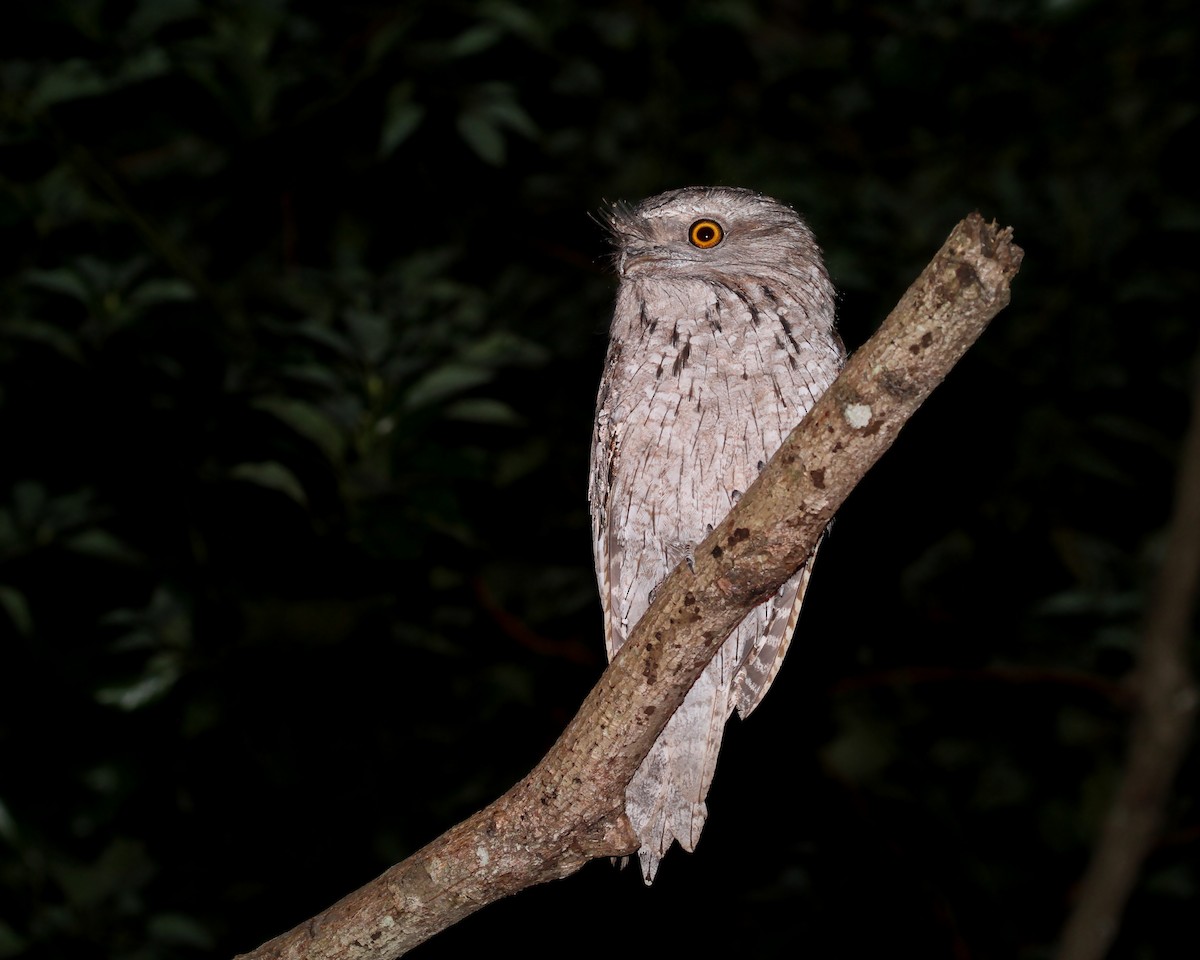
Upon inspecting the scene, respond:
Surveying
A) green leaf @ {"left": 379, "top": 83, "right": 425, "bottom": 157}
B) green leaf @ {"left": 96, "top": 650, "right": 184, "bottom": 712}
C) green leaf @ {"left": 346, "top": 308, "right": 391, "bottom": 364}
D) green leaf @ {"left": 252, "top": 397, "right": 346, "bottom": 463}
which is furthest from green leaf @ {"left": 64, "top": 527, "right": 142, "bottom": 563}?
green leaf @ {"left": 379, "top": 83, "right": 425, "bottom": 157}

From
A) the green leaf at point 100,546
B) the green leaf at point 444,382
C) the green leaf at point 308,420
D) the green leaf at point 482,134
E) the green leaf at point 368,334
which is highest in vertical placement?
the green leaf at point 482,134

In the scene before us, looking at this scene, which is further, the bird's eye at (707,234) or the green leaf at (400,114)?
the green leaf at (400,114)

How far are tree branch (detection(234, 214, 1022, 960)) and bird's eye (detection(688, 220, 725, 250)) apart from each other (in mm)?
909

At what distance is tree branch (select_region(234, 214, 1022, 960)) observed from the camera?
1.37m

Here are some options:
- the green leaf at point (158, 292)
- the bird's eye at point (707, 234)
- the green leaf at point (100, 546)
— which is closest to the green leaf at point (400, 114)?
the green leaf at point (158, 292)

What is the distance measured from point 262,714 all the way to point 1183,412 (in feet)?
10.4

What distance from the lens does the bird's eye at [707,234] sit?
2312mm

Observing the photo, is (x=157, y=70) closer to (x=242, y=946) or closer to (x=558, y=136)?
(x=558, y=136)

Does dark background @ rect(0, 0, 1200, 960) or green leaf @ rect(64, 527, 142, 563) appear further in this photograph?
dark background @ rect(0, 0, 1200, 960)

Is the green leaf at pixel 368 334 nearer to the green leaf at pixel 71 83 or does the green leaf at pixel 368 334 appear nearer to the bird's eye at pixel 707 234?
the green leaf at pixel 71 83

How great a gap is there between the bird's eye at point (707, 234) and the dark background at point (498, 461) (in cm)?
35

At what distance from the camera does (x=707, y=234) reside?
2.32 m

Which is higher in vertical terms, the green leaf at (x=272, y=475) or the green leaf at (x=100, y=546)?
the green leaf at (x=272, y=475)

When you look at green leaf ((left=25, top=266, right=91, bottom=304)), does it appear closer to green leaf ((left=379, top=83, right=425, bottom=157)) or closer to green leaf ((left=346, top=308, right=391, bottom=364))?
green leaf ((left=346, top=308, right=391, bottom=364))
